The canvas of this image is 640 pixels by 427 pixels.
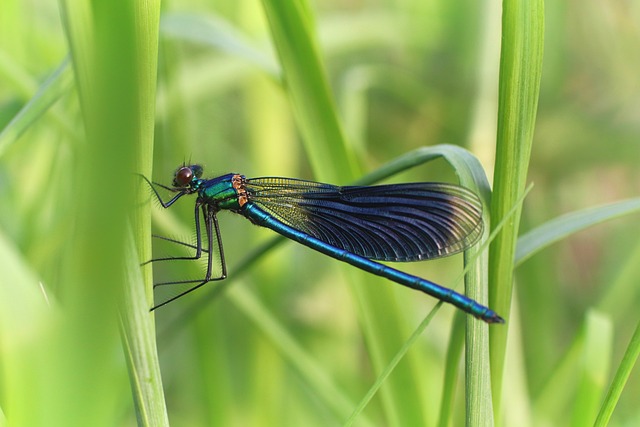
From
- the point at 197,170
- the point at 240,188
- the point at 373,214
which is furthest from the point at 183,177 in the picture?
the point at 373,214

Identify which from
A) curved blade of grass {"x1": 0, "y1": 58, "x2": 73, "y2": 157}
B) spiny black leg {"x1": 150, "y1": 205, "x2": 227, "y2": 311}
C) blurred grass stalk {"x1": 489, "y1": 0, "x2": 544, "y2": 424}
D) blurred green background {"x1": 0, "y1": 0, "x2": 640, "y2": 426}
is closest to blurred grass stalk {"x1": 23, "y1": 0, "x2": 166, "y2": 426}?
blurred green background {"x1": 0, "y1": 0, "x2": 640, "y2": 426}

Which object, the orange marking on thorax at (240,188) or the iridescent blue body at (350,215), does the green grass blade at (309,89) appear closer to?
the iridescent blue body at (350,215)

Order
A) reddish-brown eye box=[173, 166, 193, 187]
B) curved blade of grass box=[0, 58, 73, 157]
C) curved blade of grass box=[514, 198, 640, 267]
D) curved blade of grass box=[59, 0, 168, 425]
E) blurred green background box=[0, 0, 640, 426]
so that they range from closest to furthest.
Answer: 1. curved blade of grass box=[59, 0, 168, 425]
2. curved blade of grass box=[0, 58, 73, 157]
3. curved blade of grass box=[514, 198, 640, 267]
4. blurred green background box=[0, 0, 640, 426]
5. reddish-brown eye box=[173, 166, 193, 187]

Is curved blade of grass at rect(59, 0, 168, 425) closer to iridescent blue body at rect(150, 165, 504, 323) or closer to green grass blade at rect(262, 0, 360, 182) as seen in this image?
green grass blade at rect(262, 0, 360, 182)

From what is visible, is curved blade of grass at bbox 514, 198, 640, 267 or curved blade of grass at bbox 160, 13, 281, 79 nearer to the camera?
curved blade of grass at bbox 514, 198, 640, 267

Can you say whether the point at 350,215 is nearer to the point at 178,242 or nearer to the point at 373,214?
the point at 373,214

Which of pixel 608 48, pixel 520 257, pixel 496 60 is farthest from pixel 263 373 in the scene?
pixel 608 48

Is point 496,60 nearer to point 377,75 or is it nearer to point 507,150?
point 377,75
